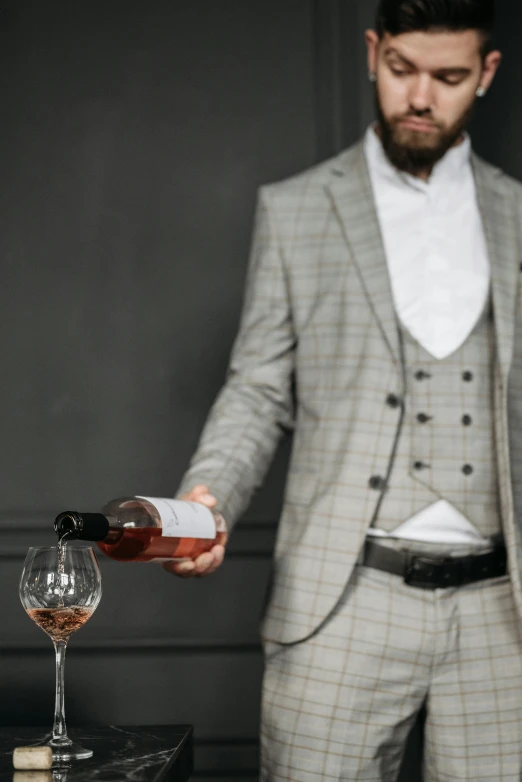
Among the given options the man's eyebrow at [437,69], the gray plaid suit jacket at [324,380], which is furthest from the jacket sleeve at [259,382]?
the man's eyebrow at [437,69]

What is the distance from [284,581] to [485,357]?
0.48 metres

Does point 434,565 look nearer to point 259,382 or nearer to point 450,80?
point 259,382

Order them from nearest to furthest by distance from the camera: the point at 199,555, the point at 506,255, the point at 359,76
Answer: the point at 199,555, the point at 506,255, the point at 359,76

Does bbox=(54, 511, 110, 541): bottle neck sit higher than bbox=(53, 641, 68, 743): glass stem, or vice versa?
bbox=(54, 511, 110, 541): bottle neck

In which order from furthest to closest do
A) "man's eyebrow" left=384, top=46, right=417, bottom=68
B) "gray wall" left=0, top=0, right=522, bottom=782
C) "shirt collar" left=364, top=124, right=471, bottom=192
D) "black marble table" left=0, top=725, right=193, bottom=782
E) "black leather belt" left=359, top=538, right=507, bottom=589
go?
1. "gray wall" left=0, top=0, right=522, bottom=782
2. "shirt collar" left=364, top=124, right=471, bottom=192
3. "man's eyebrow" left=384, top=46, right=417, bottom=68
4. "black leather belt" left=359, top=538, right=507, bottom=589
5. "black marble table" left=0, top=725, right=193, bottom=782

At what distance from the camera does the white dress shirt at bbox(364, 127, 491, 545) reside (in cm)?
162

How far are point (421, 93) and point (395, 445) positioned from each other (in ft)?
1.90

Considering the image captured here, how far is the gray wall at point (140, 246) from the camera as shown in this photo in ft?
8.26

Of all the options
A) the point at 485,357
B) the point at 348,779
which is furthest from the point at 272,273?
the point at 348,779

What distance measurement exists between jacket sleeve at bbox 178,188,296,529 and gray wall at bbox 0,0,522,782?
744 millimetres

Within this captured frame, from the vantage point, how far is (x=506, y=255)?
5.68 ft

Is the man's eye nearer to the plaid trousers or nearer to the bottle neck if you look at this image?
the plaid trousers

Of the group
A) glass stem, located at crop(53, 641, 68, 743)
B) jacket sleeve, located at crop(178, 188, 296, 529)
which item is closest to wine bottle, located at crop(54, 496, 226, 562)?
glass stem, located at crop(53, 641, 68, 743)

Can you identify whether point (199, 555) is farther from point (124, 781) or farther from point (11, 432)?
Answer: point (11, 432)
